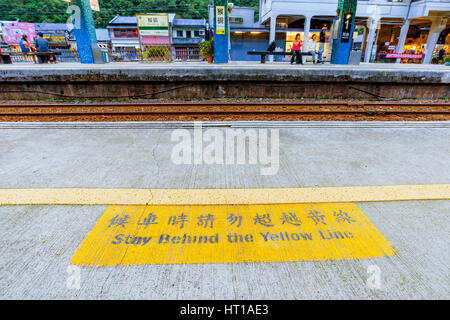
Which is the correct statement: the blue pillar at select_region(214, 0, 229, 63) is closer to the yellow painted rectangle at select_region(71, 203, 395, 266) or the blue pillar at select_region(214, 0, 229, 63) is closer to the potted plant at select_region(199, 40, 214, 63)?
the potted plant at select_region(199, 40, 214, 63)

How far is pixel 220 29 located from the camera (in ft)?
42.8

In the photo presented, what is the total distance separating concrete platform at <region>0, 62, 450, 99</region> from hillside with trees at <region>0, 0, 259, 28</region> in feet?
178

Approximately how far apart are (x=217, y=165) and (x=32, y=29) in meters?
53.0

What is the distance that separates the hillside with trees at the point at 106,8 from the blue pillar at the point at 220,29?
48091mm

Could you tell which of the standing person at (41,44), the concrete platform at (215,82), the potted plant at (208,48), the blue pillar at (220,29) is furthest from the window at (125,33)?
the concrete platform at (215,82)

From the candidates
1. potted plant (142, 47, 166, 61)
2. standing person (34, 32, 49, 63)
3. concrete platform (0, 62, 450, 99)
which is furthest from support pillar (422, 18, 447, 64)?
standing person (34, 32, 49, 63)

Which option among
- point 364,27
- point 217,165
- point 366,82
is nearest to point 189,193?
point 217,165

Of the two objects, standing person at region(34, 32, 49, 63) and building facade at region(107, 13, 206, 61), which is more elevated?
building facade at region(107, 13, 206, 61)

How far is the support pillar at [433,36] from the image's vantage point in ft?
69.0

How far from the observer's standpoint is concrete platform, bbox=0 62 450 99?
8672 millimetres

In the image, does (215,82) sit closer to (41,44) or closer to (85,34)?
(85,34)
